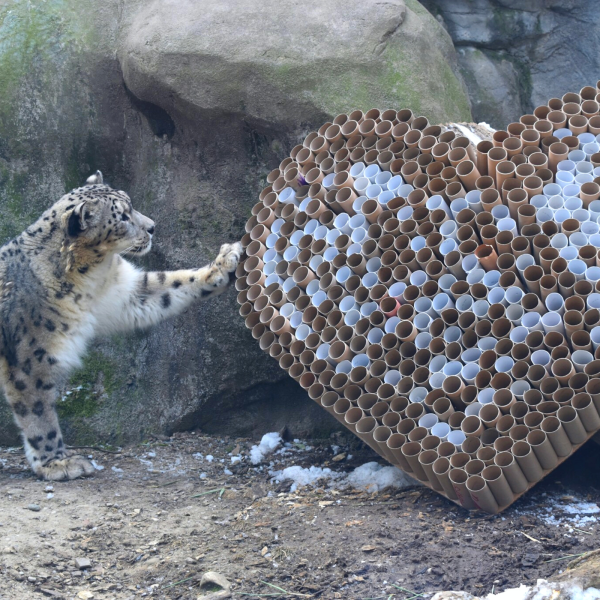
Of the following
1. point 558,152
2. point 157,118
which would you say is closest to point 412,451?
point 558,152

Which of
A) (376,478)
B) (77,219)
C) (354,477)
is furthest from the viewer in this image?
(77,219)

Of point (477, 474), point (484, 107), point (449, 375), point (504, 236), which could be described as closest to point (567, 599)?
point (477, 474)

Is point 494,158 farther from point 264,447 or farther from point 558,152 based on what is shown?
point 264,447

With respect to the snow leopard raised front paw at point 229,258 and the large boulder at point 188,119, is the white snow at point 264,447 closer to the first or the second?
the large boulder at point 188,119

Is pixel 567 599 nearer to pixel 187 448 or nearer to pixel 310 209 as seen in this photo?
pixel 310 209

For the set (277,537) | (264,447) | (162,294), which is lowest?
(277,537)

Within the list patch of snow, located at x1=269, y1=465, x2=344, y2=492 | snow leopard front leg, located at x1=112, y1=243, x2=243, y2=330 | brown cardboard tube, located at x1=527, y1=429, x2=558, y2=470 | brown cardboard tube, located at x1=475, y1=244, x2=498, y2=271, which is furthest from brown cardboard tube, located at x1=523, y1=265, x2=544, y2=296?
snow leopard front leg, located at x1=112, y1=243, x2=243, y2=330

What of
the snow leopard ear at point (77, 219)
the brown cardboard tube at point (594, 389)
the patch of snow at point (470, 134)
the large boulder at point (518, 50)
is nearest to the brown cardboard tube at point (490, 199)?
the patch of snow at point (470, 134)
